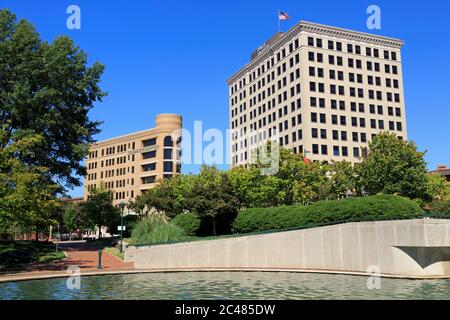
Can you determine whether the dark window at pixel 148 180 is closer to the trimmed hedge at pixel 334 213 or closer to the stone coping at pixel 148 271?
the trimmed hedge at pixel 334 213

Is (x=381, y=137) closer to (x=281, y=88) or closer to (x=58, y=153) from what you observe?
(x=58, y=153)

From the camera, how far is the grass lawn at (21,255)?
3153 cm

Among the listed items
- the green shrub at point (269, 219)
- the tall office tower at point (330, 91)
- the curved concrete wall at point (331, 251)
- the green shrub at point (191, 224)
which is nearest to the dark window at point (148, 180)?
the tall office tower at point (330, 91)

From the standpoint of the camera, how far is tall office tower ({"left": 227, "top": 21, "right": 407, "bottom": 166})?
275ft

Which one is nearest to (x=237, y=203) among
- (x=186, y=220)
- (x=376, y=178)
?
(x=186, y=220)

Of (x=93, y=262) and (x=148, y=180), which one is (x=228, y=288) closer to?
(x=93, y=262)

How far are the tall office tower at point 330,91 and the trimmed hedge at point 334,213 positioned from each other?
43.6m

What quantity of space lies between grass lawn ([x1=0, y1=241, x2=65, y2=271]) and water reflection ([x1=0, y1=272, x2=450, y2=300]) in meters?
9.74

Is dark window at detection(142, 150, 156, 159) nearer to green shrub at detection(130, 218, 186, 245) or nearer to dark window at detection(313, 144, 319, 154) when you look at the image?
dark window at detection(313, 144, 319, 154)

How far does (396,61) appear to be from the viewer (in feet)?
303

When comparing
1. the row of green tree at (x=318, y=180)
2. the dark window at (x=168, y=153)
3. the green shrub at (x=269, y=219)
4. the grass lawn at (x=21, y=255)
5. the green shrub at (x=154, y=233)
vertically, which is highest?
the dark window at (x=168, y=153)

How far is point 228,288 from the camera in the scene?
777 inches

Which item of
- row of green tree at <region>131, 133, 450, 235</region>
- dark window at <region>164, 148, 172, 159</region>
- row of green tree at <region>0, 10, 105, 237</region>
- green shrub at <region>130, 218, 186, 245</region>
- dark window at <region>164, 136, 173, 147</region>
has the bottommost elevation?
green shrub at <region>130, 218, 186, 245</region>

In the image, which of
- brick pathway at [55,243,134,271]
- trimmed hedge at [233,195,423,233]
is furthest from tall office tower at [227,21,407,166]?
brick pathway at [55,243,134,271]
